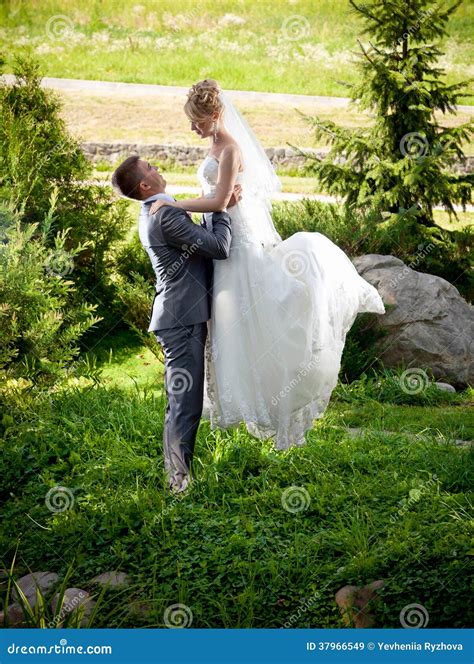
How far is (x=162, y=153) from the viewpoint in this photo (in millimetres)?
13461

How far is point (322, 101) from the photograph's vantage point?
49.2 feet

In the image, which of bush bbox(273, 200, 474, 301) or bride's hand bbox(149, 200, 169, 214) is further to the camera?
bush bbox(273, 200, 474, 301)

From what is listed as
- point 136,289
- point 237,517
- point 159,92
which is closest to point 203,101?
point 237,517

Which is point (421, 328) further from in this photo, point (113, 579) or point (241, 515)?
point (113, 579)

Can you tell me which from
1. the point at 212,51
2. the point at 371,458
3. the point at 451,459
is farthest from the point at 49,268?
the point at 212,51

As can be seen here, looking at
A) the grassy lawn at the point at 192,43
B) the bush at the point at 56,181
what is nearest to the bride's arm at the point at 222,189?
the bush at the point at 56,181

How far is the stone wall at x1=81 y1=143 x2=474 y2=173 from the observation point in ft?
43.5

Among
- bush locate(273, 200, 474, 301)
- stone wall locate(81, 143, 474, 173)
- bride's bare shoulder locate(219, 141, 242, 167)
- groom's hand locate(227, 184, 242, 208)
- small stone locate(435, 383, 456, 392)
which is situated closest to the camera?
bride's bare shoulder locate(219, 141, 242, 167)

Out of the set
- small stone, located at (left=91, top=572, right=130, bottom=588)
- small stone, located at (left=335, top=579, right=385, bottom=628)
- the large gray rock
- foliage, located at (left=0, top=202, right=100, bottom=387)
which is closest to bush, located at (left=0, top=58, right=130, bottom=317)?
foliage, located at (left=0, top=202, right=100, bottom=387)

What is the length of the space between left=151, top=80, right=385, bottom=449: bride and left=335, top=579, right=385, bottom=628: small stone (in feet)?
3.10

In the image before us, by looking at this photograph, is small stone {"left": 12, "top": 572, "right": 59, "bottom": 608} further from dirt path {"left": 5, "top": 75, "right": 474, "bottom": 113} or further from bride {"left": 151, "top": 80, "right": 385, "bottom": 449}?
dirt path {"left": 5, "top": 75, "right": 474, "bottom": 113}

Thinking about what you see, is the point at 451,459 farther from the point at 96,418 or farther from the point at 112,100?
the point at 112,100

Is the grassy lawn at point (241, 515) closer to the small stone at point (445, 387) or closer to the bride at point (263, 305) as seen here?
the bride at point (263, 305)

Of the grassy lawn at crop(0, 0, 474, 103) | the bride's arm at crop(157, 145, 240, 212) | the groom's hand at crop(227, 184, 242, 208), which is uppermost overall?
the bride's arm at crop(157, 145, 240, 212)
